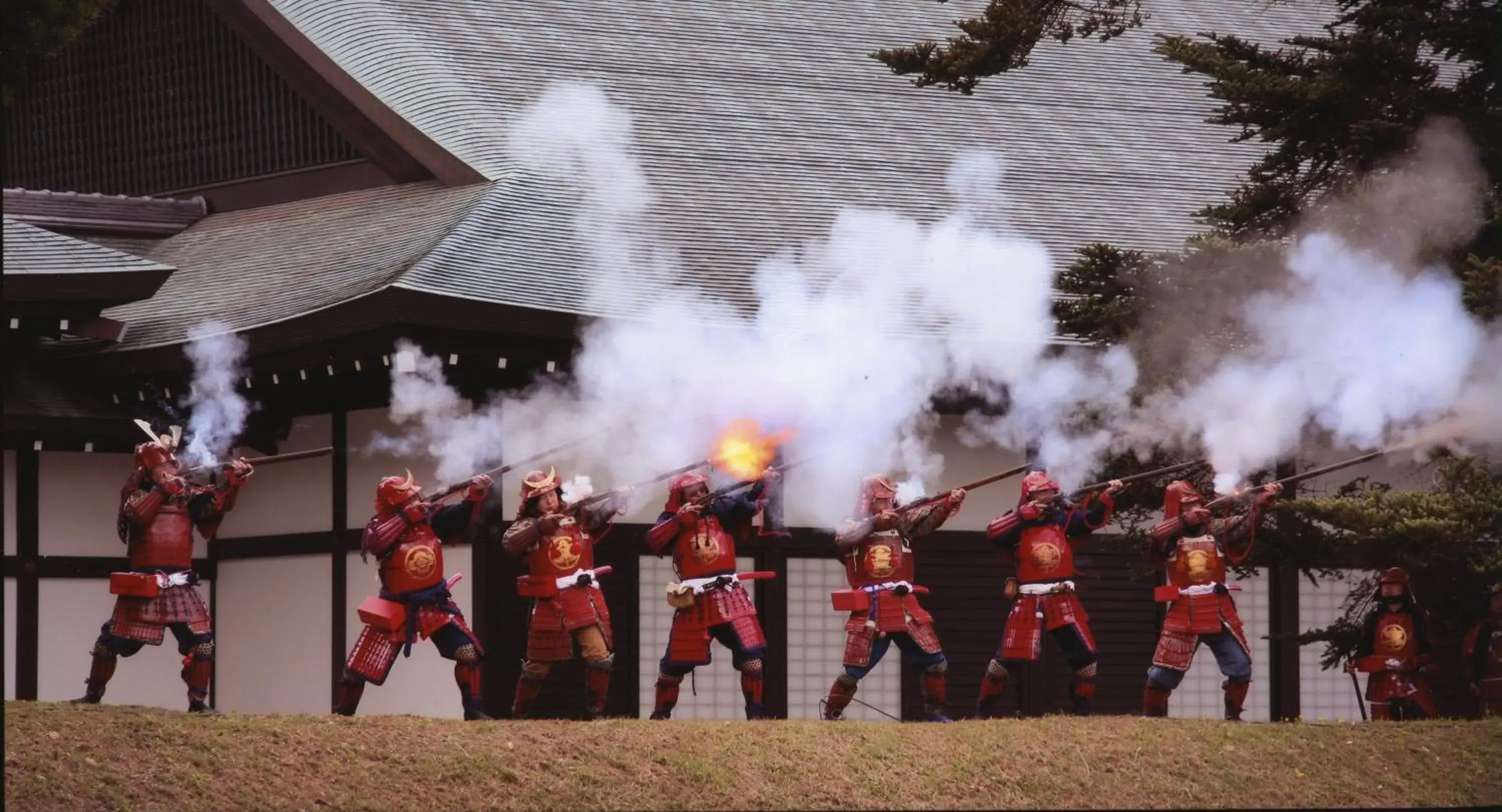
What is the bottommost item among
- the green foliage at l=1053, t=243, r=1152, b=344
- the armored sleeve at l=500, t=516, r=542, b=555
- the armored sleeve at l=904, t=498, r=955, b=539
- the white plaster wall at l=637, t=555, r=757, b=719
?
the white plaster wall at l=637, t=555, r=757, b=719

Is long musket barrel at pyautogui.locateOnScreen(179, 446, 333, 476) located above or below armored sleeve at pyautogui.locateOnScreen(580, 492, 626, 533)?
above

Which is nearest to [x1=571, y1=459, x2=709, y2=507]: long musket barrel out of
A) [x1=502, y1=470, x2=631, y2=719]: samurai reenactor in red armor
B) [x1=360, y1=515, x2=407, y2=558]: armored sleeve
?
[x1=502, y1=470, x2=631, y2=719]: samurai reenactor in red armor

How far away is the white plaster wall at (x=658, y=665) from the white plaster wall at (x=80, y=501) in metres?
4.00

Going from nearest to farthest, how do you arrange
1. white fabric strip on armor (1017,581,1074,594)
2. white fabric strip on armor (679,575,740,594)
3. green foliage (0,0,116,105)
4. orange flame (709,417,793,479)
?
1. green foliage (0,0,116,105)
2. white fabric strip on armor (679,575,740,594)
3. white fabric strip on armor (1017,581,1074,594)
4. orange flame (709,417,793,479)

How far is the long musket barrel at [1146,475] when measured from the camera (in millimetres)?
14773

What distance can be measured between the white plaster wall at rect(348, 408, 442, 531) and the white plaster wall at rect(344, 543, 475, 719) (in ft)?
1.24

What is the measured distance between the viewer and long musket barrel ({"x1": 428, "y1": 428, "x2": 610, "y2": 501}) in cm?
1444

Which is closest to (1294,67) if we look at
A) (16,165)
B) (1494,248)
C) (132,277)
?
(1494,248)

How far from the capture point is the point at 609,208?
17750 mm

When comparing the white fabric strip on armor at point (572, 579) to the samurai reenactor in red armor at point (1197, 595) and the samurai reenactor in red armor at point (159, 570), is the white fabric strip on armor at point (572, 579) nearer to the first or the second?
the samurai reenactor in red armor at point (159, 570)

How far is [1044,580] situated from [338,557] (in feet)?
17.4

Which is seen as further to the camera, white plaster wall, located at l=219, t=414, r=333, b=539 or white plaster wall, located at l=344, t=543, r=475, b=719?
white plaster wall, located at l=219, t=414, r=333, b=539

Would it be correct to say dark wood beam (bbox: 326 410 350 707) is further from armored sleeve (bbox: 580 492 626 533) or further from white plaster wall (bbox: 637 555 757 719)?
Result: armored sleeve (bbox: 580 492 626 533)

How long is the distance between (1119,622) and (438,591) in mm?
6358
